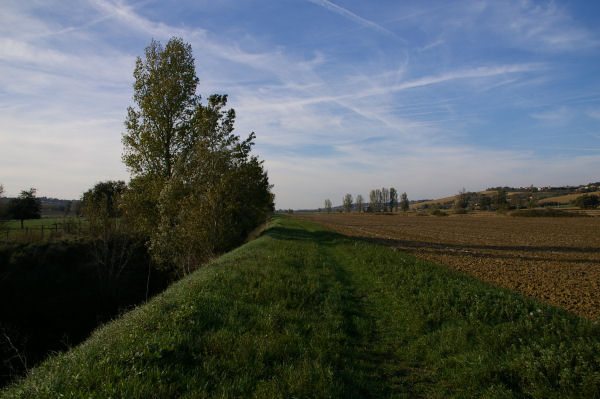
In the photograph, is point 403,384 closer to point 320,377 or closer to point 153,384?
point 320,377

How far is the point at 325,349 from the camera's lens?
5.39 metres

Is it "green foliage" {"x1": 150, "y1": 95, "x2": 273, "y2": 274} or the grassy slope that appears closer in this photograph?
the grassy slope

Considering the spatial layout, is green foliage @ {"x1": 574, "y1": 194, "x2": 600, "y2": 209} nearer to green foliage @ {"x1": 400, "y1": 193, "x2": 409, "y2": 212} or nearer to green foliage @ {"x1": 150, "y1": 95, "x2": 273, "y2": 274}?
green foliage @ {"x1": 400, "y1": 193, "x2": 409, "y2": 212}

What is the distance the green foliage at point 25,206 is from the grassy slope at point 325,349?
161 feet

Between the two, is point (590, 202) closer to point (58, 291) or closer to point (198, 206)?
point (198, 206)

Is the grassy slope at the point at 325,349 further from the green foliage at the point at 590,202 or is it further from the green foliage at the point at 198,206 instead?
the green foliage at the point at 590,202

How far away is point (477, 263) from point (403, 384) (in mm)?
15763

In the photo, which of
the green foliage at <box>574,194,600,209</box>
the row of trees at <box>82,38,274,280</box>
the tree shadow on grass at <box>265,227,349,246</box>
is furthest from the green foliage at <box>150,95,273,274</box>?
the green foliage at <box>574,194,600,209</box>

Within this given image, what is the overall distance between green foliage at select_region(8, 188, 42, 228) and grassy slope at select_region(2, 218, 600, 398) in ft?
161

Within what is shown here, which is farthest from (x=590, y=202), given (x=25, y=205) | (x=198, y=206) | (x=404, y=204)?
(x=25, y=205)

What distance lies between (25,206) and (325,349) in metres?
54.5

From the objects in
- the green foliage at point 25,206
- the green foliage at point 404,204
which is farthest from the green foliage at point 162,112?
the green foliage at point 404,204

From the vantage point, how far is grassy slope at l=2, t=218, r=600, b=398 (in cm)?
395

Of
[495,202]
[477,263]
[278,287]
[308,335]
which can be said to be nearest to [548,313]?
[308,335]
